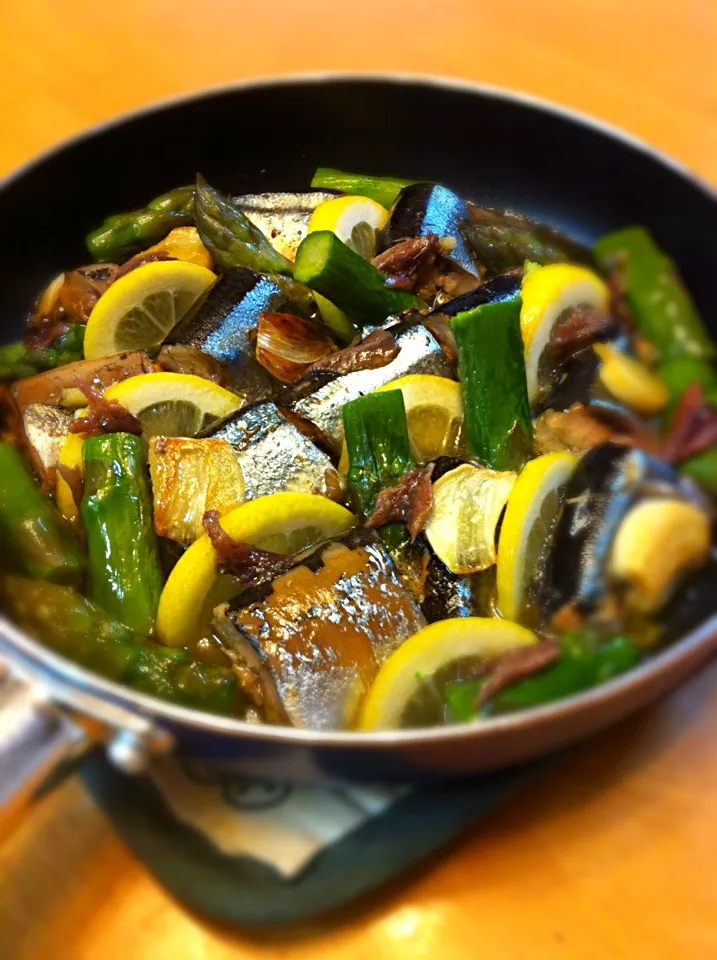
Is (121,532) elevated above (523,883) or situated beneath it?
elevated above

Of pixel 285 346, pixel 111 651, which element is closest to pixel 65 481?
pixel 111 651

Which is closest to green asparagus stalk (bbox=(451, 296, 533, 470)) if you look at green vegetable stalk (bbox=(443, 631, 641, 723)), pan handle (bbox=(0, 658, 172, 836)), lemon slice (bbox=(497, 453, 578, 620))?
lemon slice (bbox=(497, 453, 578, 620))

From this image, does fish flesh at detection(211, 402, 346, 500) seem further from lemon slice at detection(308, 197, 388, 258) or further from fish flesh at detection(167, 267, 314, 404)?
lemon slice at detection(308, 197, 388, 258)

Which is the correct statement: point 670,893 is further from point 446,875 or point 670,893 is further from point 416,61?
point 416,61

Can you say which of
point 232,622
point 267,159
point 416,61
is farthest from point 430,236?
point 416,61

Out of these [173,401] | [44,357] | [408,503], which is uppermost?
[44,357]

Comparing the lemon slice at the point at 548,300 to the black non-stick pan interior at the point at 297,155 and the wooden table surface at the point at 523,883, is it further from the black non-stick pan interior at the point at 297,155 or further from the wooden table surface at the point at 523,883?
the wooden table surface at the point at 523,883

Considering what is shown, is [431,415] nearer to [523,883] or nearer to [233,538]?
[233,538]
